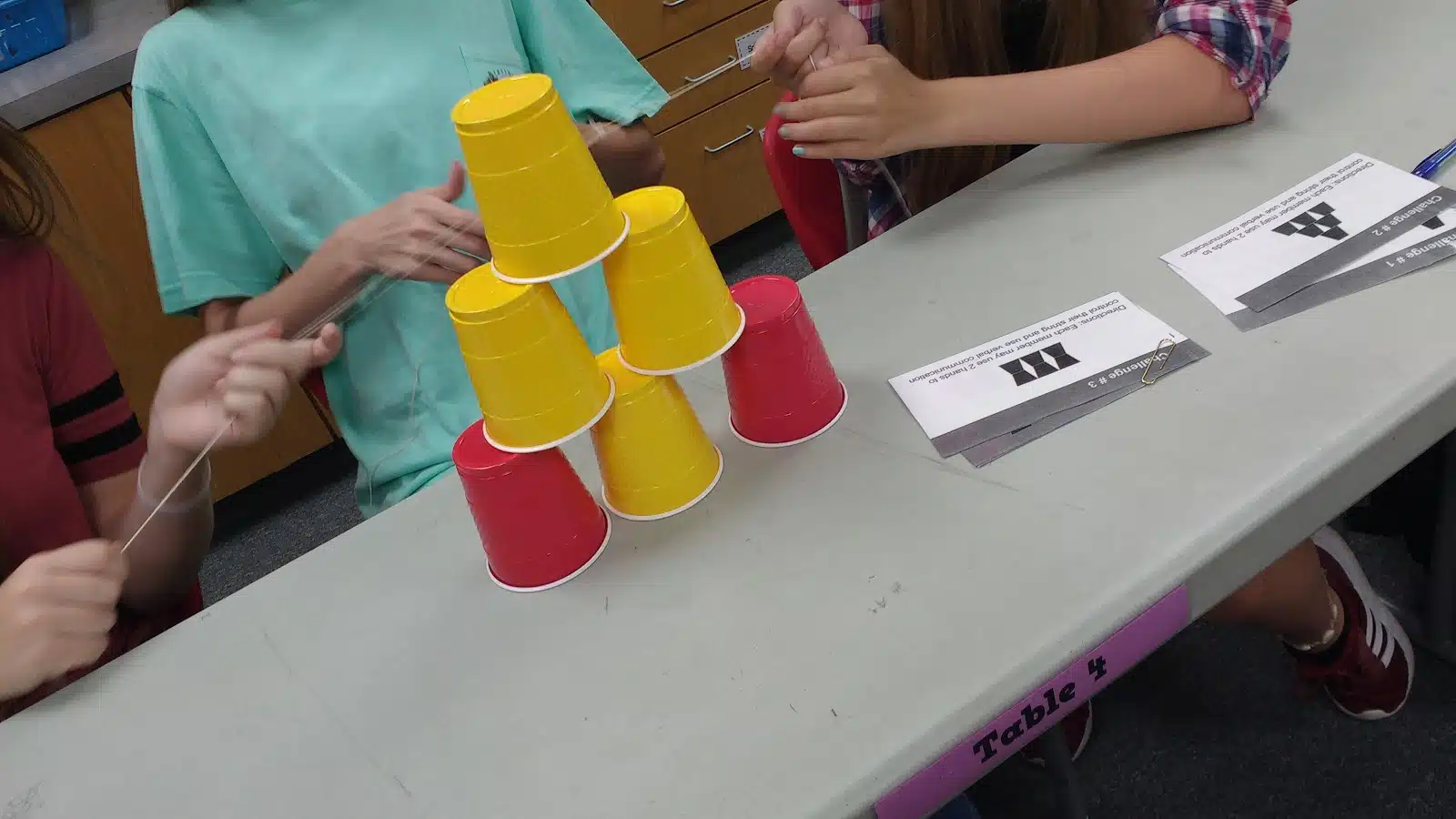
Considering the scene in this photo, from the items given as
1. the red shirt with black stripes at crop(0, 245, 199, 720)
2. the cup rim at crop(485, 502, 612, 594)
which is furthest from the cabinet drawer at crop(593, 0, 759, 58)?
the cup rim at crop(485, 502, 612, 594)

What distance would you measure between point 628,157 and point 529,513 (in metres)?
0.57

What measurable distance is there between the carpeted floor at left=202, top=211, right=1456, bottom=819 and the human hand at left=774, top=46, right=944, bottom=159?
2.49ft

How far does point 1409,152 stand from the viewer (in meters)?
0.86

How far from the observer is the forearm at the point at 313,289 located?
35.6 inches

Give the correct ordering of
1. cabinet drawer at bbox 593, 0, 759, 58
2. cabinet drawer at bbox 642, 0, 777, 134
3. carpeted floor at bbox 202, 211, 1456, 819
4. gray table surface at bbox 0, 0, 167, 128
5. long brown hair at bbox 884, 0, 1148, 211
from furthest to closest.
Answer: cabinet drawer at bbox 642, 0, 777, 134 → cabinet drawer at bbox 593, 0, 759, 58 → gray table surface at bbox 0, 0, 167, 128 → carpeted floor at bbox 202, 211, 1456, 819 → long brown hair at bbox 884, 0, 1148, 211

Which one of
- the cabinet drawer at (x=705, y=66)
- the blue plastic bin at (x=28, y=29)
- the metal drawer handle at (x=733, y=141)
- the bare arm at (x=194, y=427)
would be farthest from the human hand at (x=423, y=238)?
the metal drawer handle at (x=733, y=141)

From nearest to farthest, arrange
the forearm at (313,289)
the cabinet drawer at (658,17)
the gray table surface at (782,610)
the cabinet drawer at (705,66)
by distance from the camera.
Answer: the gray table surface at (782,610) → the forearm at (313,289) → the cabinet drawer at (658,17) → the cabinet drawer at (705,66)

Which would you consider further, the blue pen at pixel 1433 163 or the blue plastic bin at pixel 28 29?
the blue plastic bin at pixel 28 29

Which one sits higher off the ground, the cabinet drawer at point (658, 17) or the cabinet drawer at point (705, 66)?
the cabinet drawer at point (658, 17)

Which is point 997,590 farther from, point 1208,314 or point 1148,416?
point 1208,314

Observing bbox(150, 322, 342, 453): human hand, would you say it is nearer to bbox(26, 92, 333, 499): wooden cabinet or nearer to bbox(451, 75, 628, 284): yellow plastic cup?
bbox(451, 75, 628, 284): yellow plastic cup

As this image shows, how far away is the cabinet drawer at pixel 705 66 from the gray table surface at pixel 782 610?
5.01 feet

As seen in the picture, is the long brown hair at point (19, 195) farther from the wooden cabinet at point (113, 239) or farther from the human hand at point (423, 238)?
the wooden cabinet at point (113, 239)

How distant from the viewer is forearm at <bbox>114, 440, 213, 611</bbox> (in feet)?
2.67
